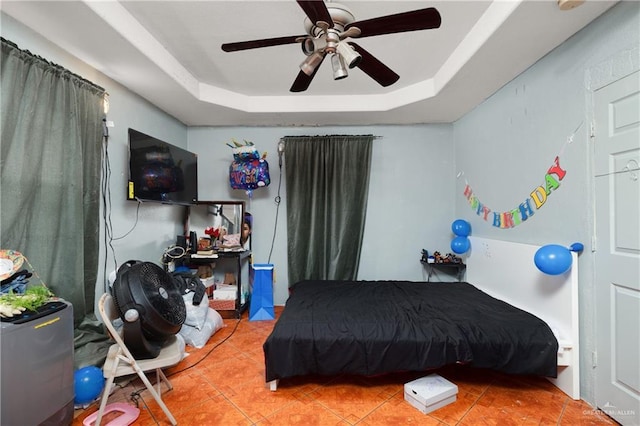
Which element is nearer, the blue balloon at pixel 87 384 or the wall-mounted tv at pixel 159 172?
the blue balloon at pixel 87 384

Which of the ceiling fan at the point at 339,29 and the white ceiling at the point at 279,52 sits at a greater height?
the white ceiling at the point at 279,52

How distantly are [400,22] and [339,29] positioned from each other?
0.30 meters

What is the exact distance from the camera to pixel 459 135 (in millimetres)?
3361

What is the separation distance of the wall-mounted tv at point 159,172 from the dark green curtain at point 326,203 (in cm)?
115

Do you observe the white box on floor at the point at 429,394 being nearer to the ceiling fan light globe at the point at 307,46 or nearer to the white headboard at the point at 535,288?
the white headboard at the point at 535,288

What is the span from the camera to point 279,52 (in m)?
2.28

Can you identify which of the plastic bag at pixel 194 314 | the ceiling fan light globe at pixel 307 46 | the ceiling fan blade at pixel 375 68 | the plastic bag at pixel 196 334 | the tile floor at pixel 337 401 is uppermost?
the ceiling fan light globe at pixel 307 46

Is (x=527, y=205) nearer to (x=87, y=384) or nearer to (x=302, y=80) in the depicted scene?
(x=302, y=80)

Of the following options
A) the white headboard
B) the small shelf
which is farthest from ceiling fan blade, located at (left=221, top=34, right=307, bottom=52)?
the small shelf

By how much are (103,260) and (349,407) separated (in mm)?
2217

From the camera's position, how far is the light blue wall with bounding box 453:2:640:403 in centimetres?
163

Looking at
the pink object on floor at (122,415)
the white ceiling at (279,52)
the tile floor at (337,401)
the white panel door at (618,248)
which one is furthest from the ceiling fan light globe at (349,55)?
the pink object on floor at (122,415)

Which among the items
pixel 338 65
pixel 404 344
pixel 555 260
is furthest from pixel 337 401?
pixel 338 65

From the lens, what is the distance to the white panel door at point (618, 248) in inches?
58.1
